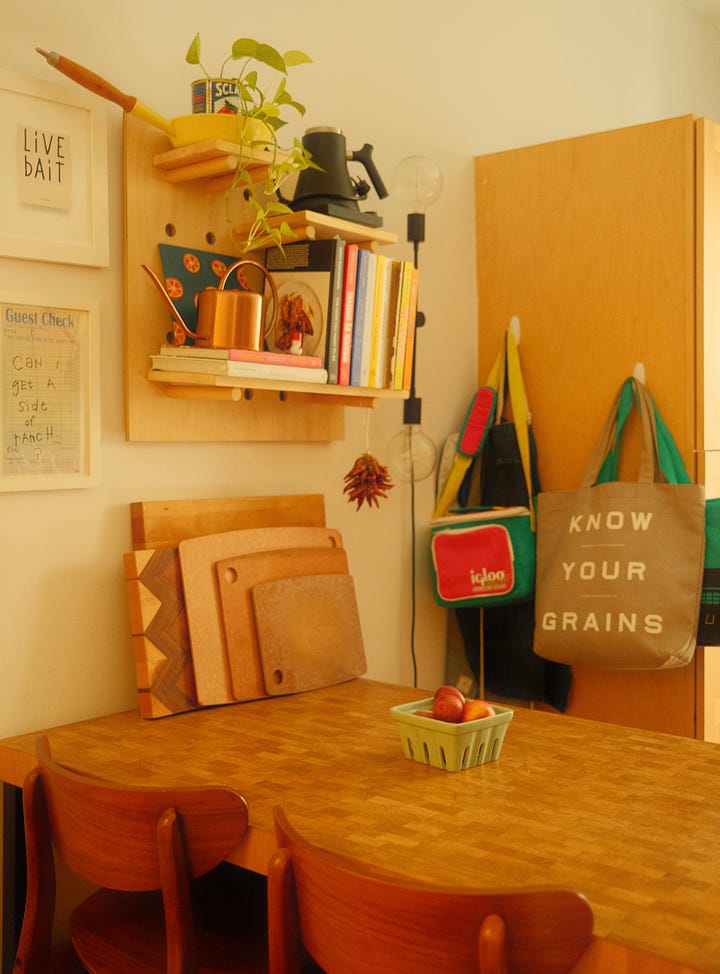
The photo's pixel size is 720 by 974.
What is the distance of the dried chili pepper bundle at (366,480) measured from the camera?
7.04 ft

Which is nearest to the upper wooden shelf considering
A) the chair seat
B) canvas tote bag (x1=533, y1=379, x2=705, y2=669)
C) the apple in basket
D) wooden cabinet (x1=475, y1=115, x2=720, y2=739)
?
wooden cabinet (x1=475, y1=115, x2=720, y2=739)

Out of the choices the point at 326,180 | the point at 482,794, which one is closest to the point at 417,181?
the point at 326,180

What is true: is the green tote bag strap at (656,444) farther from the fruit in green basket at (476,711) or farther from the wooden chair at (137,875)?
the wooden chair at (137,875)

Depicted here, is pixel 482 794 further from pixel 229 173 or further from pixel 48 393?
pixel 229 173

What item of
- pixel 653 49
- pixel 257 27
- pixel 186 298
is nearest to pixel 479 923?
pixel 186 298

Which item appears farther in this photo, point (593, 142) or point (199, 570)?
point (593, 142)

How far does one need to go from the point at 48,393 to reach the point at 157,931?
888 millimetres

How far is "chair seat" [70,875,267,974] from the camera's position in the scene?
139 centimetres

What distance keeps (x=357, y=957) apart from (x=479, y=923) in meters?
0.15

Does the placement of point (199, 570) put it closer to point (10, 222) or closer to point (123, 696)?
point (123, 696)

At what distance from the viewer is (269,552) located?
204 cm

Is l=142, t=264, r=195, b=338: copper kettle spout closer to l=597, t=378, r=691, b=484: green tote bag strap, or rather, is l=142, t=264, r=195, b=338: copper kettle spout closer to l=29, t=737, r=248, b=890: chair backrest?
l=29, t=737, r=248, b=890: chair backrest

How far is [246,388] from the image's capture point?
191 centimetres

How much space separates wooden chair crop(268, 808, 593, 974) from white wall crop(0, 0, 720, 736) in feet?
2.86
